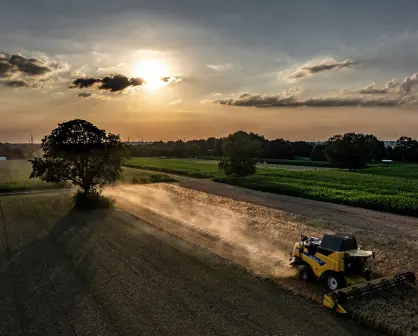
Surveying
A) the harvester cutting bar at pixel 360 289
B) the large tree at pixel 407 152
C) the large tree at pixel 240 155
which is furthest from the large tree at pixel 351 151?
the harvester cutting bar at pixel 360 289

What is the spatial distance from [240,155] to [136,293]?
46.9 metres

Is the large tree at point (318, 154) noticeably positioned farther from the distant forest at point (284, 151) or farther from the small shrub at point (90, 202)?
the small shrub at point (90, 202)

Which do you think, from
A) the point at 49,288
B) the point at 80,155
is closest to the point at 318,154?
the point at 80,155

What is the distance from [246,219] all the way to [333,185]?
26.4 metres

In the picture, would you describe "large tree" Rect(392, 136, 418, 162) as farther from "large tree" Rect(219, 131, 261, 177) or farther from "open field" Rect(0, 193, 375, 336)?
"open field" Rect(0, 193, 375, 336)

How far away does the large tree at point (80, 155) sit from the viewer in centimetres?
3928

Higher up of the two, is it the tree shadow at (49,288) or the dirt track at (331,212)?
the dirt track at (331,212)

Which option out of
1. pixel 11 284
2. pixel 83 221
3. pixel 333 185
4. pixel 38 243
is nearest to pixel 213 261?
pixel 11 284

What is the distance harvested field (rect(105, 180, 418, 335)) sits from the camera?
15.6 meters

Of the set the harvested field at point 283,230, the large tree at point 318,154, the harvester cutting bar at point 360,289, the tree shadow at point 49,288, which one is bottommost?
the tree shadow at point 49,288

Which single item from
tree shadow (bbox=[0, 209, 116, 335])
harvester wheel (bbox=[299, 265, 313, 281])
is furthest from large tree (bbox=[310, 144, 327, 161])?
harvester wheel (bbox=[299, 265, 313, 281])

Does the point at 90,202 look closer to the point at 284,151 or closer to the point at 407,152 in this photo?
the point at 284,151

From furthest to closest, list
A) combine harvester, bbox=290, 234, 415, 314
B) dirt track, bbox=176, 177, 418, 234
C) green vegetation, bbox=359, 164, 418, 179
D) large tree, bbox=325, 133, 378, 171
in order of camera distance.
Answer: large tree, bbox=325, 133, 378, 171 → green vegetation, bbox=359, 164, 418, 179 → dirt track, bbox=176, 177, 418, 234 → combine harvester, bbox=290, 234, 415, 314

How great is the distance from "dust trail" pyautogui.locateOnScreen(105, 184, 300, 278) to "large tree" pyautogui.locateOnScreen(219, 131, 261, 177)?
40.7 feet
